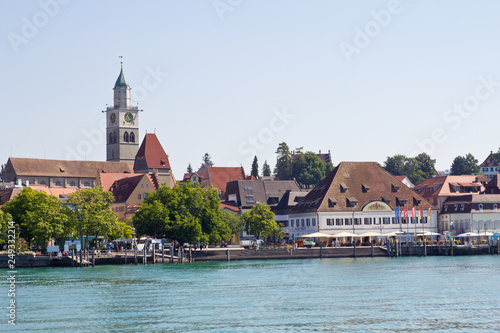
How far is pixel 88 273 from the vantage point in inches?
3029

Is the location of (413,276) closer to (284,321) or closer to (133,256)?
(284,321)

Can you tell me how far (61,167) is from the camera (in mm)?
169750

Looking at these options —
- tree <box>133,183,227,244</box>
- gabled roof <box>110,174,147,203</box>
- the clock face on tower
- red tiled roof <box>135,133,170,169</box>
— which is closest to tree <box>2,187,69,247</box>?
tree <box>133,183,227,244</box>

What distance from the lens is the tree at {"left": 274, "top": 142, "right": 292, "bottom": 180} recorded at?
185750mm

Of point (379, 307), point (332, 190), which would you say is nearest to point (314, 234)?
point (332, 190)

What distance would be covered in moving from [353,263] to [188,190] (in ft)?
77.2

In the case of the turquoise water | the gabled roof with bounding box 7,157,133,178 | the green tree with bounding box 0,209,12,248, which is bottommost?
the turquoise water

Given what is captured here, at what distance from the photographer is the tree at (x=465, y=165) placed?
19694 centimetres

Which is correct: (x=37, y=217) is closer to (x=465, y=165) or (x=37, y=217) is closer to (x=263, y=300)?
(x=263, y=300)

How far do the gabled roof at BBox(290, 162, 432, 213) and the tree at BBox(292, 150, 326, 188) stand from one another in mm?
61181

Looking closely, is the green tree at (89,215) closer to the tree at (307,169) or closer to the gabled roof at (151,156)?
the gabled roof at (151,156)

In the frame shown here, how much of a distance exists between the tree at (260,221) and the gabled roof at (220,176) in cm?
4631

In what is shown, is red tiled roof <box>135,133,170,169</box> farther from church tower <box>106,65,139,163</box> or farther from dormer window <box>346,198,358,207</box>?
dormer window <box>346,198,358,207</box>

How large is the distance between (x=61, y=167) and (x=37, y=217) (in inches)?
3174
